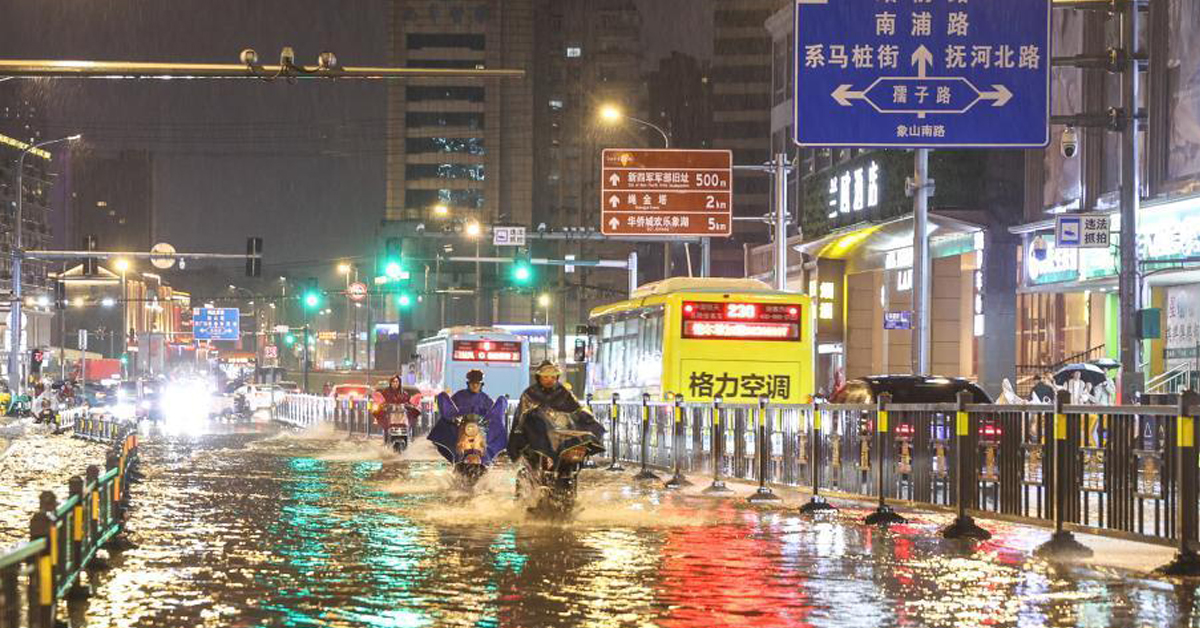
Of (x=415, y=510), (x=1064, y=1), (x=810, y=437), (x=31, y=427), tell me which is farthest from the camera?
(x=31, y=427)

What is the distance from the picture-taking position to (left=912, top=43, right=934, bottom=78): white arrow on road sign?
23656 mm

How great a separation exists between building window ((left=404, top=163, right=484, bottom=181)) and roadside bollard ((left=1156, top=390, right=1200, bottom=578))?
465 feet

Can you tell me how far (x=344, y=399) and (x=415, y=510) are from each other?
106 feet

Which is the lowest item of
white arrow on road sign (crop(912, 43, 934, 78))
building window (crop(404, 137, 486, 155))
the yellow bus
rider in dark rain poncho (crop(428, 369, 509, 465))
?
rider in dark rain poncho (crop(428, 369, 509, 465))

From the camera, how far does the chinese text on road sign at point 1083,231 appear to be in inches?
1133

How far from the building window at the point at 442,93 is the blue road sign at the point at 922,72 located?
12979 centimetres

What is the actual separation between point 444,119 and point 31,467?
126 meters

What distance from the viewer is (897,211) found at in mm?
46469

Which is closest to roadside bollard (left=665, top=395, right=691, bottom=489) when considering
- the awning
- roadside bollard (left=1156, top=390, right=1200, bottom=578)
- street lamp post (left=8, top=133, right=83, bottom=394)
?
roadside bollard (left=1156, top=390, right=1200, bottom=578)

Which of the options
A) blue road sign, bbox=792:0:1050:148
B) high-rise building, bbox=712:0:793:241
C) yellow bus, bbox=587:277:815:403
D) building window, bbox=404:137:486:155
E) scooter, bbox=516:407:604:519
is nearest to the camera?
scooter, bbox=516:407:604:519

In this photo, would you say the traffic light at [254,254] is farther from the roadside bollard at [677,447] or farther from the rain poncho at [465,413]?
the rain poncho at [465,413]

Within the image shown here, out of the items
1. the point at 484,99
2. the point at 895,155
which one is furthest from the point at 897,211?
the point at 484,99

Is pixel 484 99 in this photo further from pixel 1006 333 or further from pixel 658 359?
pixel 658 359

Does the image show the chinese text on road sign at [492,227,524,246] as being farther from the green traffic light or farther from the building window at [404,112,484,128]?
the building window at [404,112,484,128]
